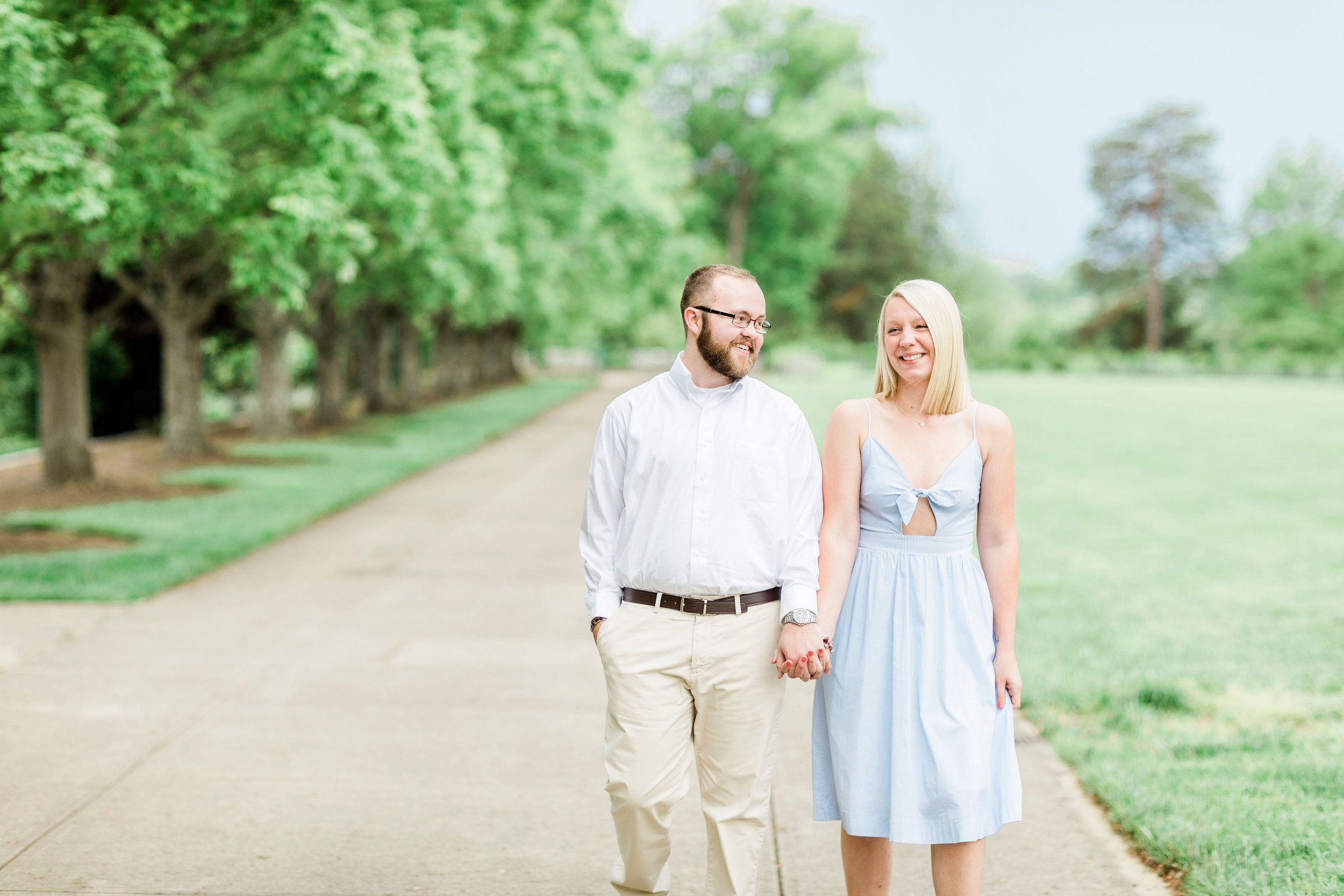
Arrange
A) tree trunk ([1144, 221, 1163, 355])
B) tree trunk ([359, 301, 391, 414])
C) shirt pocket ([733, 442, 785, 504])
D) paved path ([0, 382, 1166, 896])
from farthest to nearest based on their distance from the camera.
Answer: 1. tree trunk ([1144, 221, 1163, 355])
2. tree trunk ([359, 301, 391, 414])
3. paved path ([0, 382, 1166, 896])
4. shirt pocket ([733, 442, 785, 504])

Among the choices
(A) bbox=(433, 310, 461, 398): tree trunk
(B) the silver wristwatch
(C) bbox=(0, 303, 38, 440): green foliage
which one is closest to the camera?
(B) the silver wristwatch

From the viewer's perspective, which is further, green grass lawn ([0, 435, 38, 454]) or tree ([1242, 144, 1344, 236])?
tree ([1242, 144, 1344, 236])

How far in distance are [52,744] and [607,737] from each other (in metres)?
3.30

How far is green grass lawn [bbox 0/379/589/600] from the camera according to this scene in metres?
9.04

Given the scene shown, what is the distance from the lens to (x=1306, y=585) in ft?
31.3

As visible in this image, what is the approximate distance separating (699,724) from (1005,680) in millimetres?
843

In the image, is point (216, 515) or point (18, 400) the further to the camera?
point (18, 400)

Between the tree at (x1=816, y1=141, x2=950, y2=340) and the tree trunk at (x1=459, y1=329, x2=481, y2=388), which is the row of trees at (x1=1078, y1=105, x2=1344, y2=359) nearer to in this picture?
the tree at (x1=816, y1=141, x2=950, y2=340)

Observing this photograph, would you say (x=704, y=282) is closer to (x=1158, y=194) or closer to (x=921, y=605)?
(x=921, y=605)

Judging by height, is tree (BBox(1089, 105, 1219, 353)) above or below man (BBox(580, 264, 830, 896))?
above

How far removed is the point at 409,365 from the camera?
32.7m

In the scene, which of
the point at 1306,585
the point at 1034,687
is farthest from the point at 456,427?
the point at 1034,687

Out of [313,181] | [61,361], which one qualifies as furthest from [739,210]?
[313,181]

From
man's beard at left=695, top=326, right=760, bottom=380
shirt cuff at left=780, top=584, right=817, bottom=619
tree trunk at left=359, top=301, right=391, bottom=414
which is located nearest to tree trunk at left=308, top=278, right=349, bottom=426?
tree trunk at left=359, top=301, right=391, bottom=414
